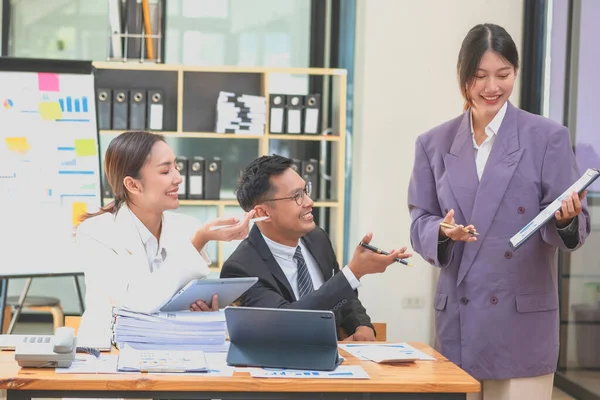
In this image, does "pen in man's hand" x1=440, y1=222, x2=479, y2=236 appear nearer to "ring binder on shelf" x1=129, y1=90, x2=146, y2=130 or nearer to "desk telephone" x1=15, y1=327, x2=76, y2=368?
"desk telephone" x1=15, y1=327, x2=76, y2=368

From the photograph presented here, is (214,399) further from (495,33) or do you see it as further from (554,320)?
(495,33)

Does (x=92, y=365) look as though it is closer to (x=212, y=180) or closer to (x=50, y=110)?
(x=50, y=110)

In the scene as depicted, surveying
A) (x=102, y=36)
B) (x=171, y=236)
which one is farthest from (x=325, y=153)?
(x=171, y=236)

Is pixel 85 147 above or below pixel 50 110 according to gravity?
below

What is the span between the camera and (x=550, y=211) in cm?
231

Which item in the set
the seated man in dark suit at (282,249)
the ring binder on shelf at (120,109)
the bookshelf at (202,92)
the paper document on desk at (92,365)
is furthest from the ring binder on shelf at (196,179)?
the paper document on desk at (92,365)

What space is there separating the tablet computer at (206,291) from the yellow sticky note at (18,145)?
2.00 metres

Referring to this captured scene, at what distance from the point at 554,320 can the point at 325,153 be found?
3.92 meters

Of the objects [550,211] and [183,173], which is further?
[183,173]

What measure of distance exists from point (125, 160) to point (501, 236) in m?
1.18

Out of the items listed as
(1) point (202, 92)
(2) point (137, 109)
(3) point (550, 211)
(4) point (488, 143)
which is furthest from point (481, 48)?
(1) point (202, 92)

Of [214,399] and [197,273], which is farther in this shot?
[197,273]

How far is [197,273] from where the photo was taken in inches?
97.8

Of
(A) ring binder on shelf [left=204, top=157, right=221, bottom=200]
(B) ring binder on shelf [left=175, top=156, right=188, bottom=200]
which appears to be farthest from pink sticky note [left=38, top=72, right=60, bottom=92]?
(A) ring binder on shelf [left=204, top=157, right=221, bottom=200]
